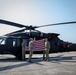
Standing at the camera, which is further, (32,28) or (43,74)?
(32,28)

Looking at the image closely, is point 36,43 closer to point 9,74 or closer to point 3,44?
point 3,44

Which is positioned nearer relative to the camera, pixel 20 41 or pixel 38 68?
pixel 38 68

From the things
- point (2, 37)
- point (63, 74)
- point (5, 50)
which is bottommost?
point (63, 74)

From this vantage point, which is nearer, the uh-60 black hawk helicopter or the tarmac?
the tarmac

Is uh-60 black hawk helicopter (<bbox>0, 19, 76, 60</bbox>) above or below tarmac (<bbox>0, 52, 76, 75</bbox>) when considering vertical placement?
above

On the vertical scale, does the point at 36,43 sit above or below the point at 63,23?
below

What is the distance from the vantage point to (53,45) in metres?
18.5

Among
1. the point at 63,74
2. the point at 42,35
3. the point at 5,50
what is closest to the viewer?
the point at 63,74

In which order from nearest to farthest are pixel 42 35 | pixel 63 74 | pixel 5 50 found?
pixel 63 74 < pixel 5 50 < pixel 42 35

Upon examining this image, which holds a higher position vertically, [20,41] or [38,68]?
[20,41]

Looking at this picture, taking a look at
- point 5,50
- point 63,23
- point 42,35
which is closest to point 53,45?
point 42,35

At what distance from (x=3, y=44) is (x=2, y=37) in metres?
0.69

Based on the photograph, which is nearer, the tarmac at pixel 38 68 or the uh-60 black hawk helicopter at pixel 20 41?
the tarmac at pixel 38 68

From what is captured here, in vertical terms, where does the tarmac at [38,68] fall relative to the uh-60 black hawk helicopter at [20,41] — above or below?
below
